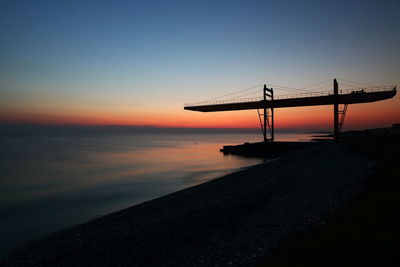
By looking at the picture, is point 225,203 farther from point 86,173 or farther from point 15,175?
point 15,175

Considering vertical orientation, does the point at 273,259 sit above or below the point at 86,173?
above

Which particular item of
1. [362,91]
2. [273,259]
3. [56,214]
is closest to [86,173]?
[56,214]

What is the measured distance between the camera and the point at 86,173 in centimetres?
2659

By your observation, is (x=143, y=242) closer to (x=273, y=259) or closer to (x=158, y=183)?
(x=273, y=259)

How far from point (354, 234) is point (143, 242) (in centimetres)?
547

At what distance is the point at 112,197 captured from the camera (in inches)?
652

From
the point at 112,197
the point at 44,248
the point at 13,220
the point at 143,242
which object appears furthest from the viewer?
the point at 112,197

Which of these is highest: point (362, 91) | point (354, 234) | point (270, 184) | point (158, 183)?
point (362, 91)

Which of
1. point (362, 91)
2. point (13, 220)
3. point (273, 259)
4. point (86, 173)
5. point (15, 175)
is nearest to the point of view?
point (273, 259)

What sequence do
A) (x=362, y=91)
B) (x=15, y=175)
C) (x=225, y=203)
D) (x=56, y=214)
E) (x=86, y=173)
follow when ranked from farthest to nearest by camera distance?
1. (x=362, y=91)
2. (x=86, y=173)
3. (x=15, y=175)
4. (x=56, y=214)
5. (x=225, y=203)

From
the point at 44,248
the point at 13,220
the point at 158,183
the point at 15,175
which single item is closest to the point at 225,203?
the point at 44,248

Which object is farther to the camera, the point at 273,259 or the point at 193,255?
the point at 193,255

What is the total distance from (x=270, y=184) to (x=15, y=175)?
87.7 ft

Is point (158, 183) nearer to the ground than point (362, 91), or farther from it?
nearer to the ground
